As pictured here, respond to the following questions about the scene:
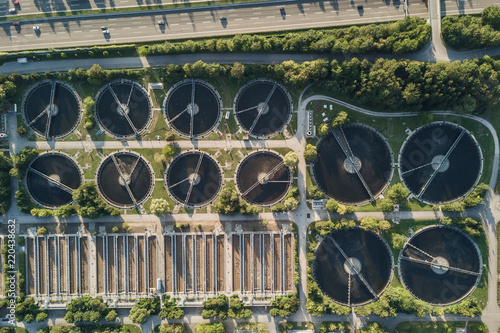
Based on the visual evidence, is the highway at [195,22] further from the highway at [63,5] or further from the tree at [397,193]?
the tree at [397,193]

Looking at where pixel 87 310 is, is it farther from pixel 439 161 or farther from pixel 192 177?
pixel 439 161

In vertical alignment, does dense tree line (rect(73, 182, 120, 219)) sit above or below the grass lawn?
above

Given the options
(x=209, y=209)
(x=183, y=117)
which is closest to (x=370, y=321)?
(x=209, y=209)

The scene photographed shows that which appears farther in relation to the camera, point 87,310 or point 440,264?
point 440,264

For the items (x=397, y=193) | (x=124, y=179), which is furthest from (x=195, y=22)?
(x=397, y=193)

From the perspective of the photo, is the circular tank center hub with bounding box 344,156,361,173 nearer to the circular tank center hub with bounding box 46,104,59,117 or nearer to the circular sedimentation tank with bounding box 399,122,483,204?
the circular sedimentation tank with bounding box 399,122,483,204

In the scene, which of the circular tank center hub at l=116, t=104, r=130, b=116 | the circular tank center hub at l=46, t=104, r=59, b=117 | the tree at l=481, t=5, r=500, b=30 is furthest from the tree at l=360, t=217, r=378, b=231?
the circular tank center hub at l=46, t=104, r=59, b=117

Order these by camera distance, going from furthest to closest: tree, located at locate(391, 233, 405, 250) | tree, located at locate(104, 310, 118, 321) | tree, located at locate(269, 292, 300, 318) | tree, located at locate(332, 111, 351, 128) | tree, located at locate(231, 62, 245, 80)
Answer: tree, located at locate(104, 310, 118, 321), tree, located at locate(269, 292, 300, 318), tree, located at locate(391, 233, 405, 250), tree, located at locate(332, 111, 351, 128), tree, located at locate(231, 62, 245, 80)
